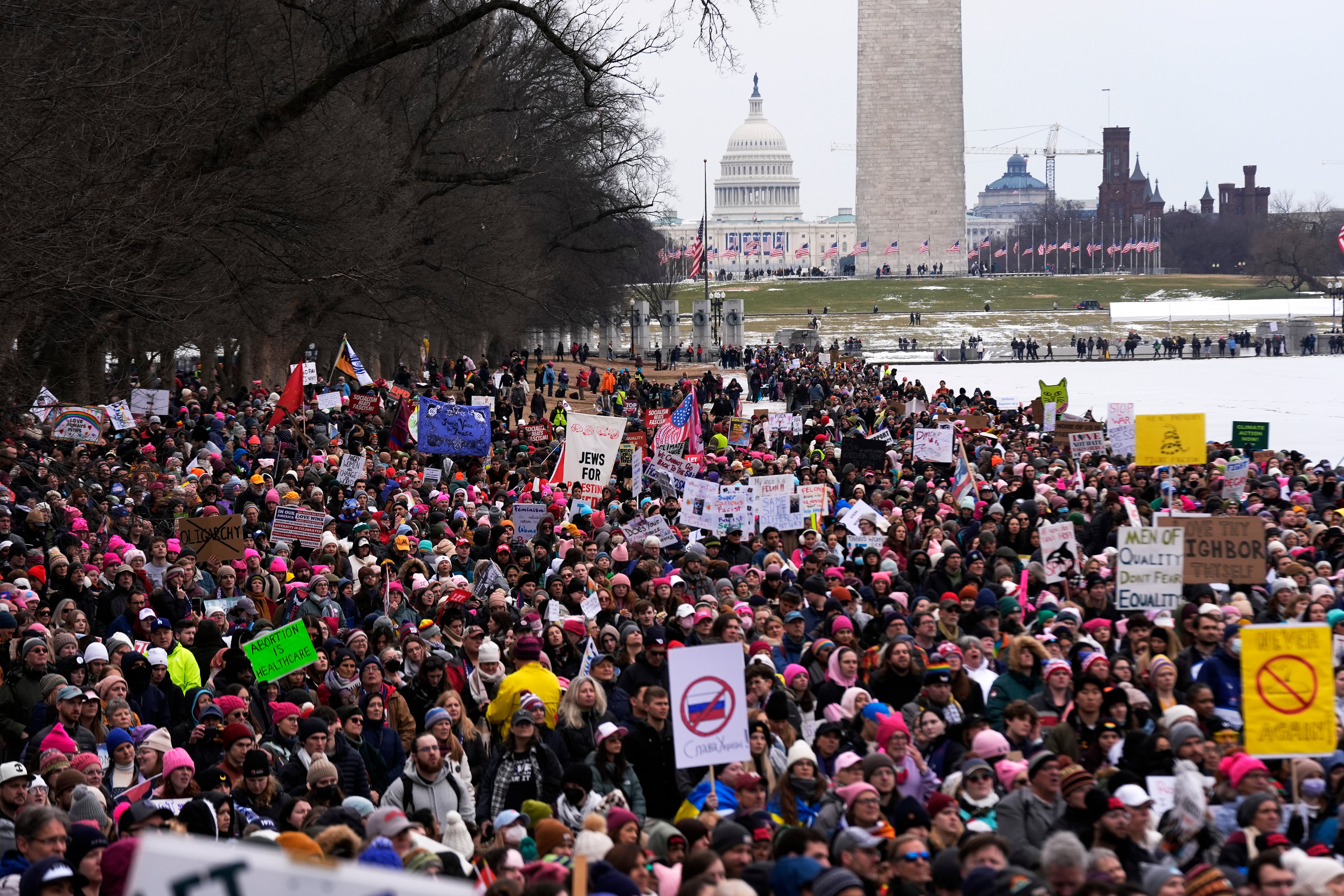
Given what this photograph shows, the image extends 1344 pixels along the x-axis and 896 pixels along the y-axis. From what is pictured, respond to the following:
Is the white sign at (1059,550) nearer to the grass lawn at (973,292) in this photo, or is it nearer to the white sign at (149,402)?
the white sign at (149,402)

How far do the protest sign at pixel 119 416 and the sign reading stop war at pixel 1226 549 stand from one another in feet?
42.8

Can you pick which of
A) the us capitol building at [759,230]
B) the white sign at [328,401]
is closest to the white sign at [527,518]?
the white sign at [328,401]

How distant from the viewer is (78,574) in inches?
475

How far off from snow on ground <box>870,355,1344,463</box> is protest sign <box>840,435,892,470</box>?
7.82m

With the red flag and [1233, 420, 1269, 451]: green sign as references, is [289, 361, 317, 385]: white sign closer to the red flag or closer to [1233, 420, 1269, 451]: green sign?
the red flag

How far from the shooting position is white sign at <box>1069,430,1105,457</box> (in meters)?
20.9

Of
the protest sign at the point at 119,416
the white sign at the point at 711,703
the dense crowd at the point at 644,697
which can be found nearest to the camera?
the dense crowd at the point at 644,697

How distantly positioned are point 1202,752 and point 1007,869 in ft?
7.29

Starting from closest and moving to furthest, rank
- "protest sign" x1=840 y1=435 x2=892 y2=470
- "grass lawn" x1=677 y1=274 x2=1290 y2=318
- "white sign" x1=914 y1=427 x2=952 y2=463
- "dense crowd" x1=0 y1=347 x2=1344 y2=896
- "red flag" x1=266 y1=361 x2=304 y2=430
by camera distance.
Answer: "dense crowd" x1=0 y1=347 x2=1344 y2=896, "protest sign" x1=840 y1=435 x2=892 y2=470, "white sign" x1=914 y1=427 x2=952 y2=463, "red flag" x1=266 y1=361 x2=304 y2=430, "grass lawn" x1=677 y1=274 x2=1290 y2=318

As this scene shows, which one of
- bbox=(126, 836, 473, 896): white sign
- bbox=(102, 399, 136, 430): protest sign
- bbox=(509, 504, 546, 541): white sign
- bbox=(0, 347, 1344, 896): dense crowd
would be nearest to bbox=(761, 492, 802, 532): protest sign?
bbox=(0, 347, 1344, 896): dense crowd

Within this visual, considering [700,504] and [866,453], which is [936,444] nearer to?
[866,453]

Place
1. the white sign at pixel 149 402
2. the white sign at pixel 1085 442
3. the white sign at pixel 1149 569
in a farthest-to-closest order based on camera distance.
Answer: the white sign at pixel 149 402 → the white sign at pixel 1085 442 → the white sign at pixel 1149 569

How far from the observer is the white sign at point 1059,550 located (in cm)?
1267

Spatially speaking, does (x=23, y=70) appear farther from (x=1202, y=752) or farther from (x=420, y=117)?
(x=420, y=117)
